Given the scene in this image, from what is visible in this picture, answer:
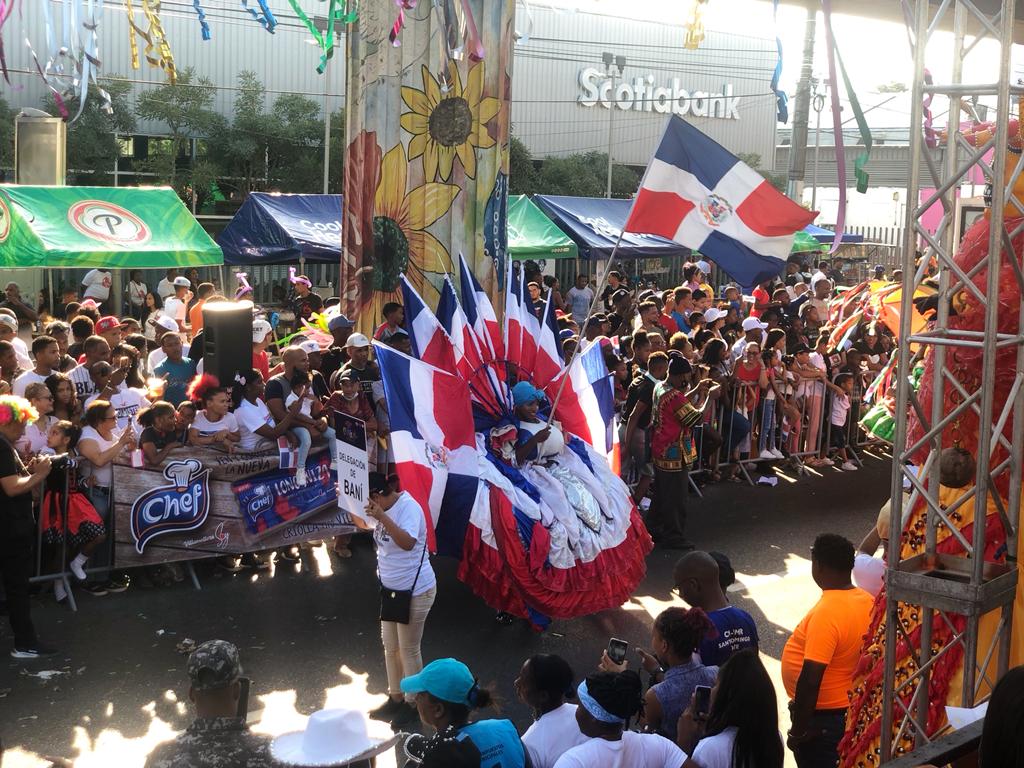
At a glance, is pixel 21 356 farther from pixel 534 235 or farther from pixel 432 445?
pixel 534 235

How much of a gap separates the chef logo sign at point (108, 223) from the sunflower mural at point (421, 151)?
626cm

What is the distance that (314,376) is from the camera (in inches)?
435

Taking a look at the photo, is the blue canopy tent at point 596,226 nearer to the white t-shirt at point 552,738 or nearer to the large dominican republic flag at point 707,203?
the large dominican republic flag at point 707,203

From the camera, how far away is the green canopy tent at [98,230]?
15719mm

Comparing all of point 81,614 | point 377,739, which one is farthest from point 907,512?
point 81,614

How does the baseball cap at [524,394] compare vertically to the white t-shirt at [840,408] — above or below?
above

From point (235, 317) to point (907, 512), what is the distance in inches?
269

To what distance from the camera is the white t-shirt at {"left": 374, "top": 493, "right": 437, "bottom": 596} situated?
6.96 meters

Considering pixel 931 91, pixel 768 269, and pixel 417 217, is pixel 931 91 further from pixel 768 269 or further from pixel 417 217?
pixel 417 217

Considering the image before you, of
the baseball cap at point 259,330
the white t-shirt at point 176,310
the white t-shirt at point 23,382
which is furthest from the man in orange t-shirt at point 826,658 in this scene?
the white t-shirt at point 176,310

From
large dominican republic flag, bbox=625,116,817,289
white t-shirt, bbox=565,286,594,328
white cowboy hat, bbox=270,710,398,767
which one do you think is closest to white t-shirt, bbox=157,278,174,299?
white t-shirt, bbox=565,286,594,328

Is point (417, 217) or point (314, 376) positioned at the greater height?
point (417, 217)

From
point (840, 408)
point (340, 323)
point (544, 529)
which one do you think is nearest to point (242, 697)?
point (544, 529)

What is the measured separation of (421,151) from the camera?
11.6 meters
